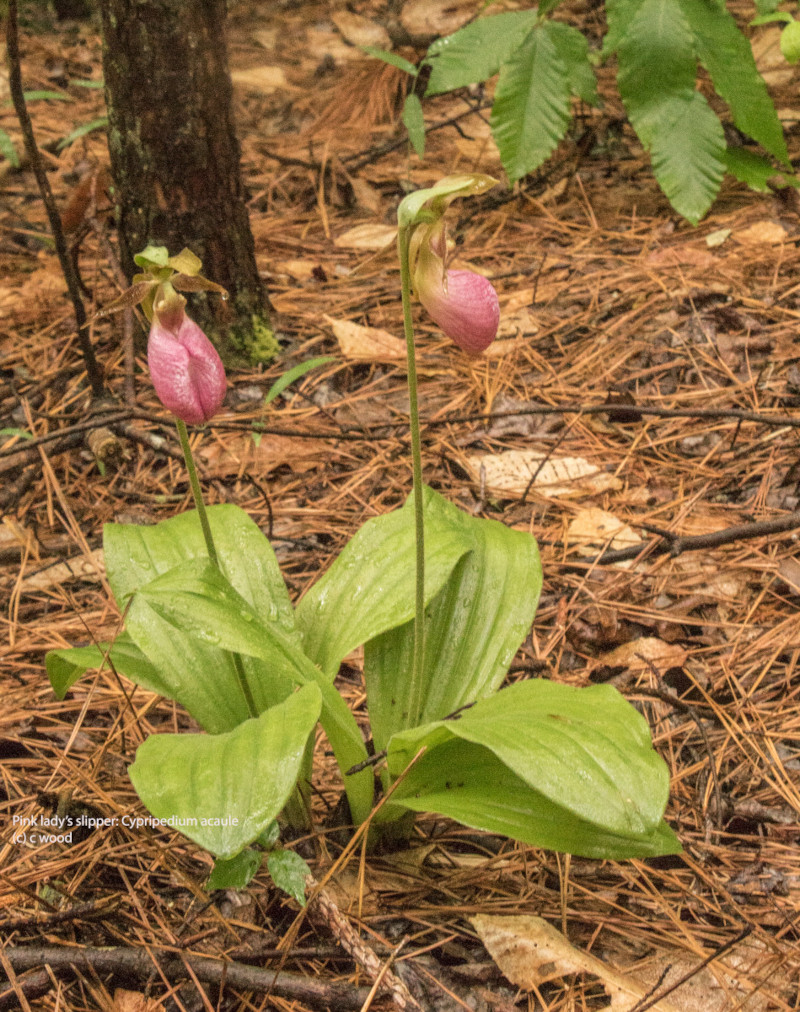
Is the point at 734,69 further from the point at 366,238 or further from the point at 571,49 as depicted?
the point at 366,238

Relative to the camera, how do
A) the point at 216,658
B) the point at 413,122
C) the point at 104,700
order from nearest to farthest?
the point at 216,658 < the point at 104,700 < the point at 413,122

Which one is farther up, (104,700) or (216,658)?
(216,658)

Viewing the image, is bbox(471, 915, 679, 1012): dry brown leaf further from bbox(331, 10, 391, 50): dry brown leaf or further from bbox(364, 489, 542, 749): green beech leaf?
bbox(331, 10, 391, 50): dry brown leaf

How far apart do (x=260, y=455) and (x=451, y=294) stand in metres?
1.40

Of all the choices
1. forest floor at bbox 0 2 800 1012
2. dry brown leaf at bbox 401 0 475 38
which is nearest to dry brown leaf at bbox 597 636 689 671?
forest floor at bbox 0 2 800 1012

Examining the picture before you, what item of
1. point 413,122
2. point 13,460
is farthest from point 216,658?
point 413,122

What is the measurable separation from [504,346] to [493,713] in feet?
5.70

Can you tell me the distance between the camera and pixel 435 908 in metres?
1.35

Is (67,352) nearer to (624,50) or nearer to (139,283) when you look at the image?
(139,283)

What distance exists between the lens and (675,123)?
8.81 feet

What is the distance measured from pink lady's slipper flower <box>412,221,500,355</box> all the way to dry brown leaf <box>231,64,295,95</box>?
383cm

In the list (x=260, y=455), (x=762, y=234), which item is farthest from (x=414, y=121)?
(x=260, y=455)

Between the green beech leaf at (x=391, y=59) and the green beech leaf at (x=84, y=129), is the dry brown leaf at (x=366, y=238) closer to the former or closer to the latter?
the green beech leaf at (x=391, y=59)

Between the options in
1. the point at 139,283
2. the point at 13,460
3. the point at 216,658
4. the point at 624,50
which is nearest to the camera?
the point at 139,283
